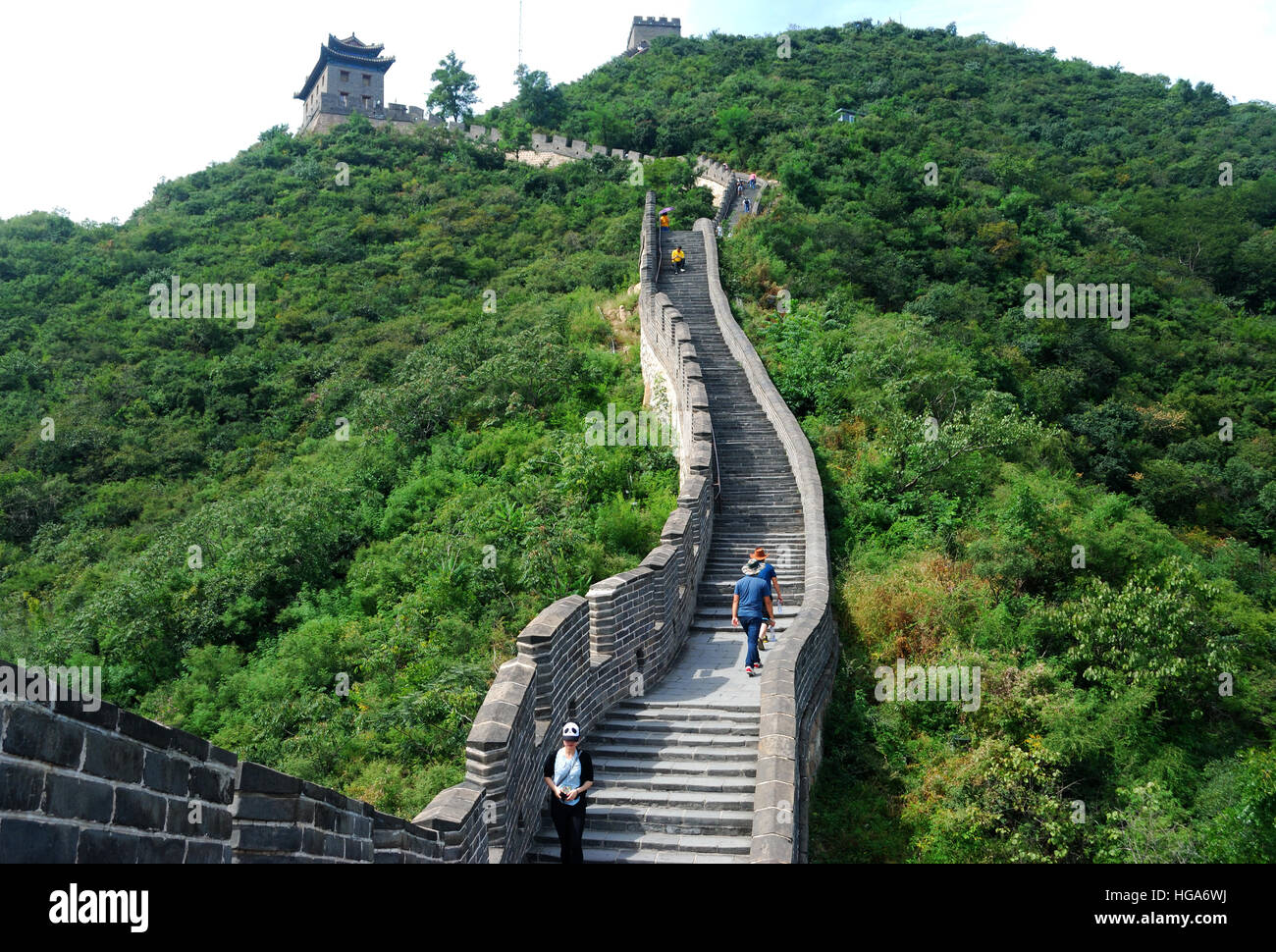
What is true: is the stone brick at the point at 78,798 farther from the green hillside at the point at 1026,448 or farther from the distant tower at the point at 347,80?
the distant tower at the point at 347,80

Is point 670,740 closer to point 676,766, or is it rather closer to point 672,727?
point 672,727

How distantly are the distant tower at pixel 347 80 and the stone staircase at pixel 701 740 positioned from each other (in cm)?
5672

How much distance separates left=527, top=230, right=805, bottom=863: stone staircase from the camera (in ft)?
24.2

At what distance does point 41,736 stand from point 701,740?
7.00 metres

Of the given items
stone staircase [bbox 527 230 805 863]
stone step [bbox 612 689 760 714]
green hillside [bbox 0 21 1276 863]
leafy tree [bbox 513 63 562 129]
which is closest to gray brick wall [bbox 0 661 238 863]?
stone staircase [bbox 527 230 805 863]

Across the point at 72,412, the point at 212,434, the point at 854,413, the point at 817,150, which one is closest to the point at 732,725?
the point at 854,413

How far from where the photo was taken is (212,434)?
25000 millimetres

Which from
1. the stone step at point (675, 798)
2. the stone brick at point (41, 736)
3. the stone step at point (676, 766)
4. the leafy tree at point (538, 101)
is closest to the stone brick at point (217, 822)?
the stone brick at point (41, 736)

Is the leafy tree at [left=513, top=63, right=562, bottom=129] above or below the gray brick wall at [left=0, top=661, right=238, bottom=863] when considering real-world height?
above

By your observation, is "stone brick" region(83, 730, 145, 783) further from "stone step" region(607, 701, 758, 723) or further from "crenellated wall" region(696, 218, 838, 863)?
"stone step" region(607, 701, 758, 723)

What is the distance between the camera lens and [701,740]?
860 centimetres

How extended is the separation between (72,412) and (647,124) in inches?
1325

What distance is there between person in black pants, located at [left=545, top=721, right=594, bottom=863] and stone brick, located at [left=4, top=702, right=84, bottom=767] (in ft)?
14.2

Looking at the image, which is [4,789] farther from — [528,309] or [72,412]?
[72,412]
